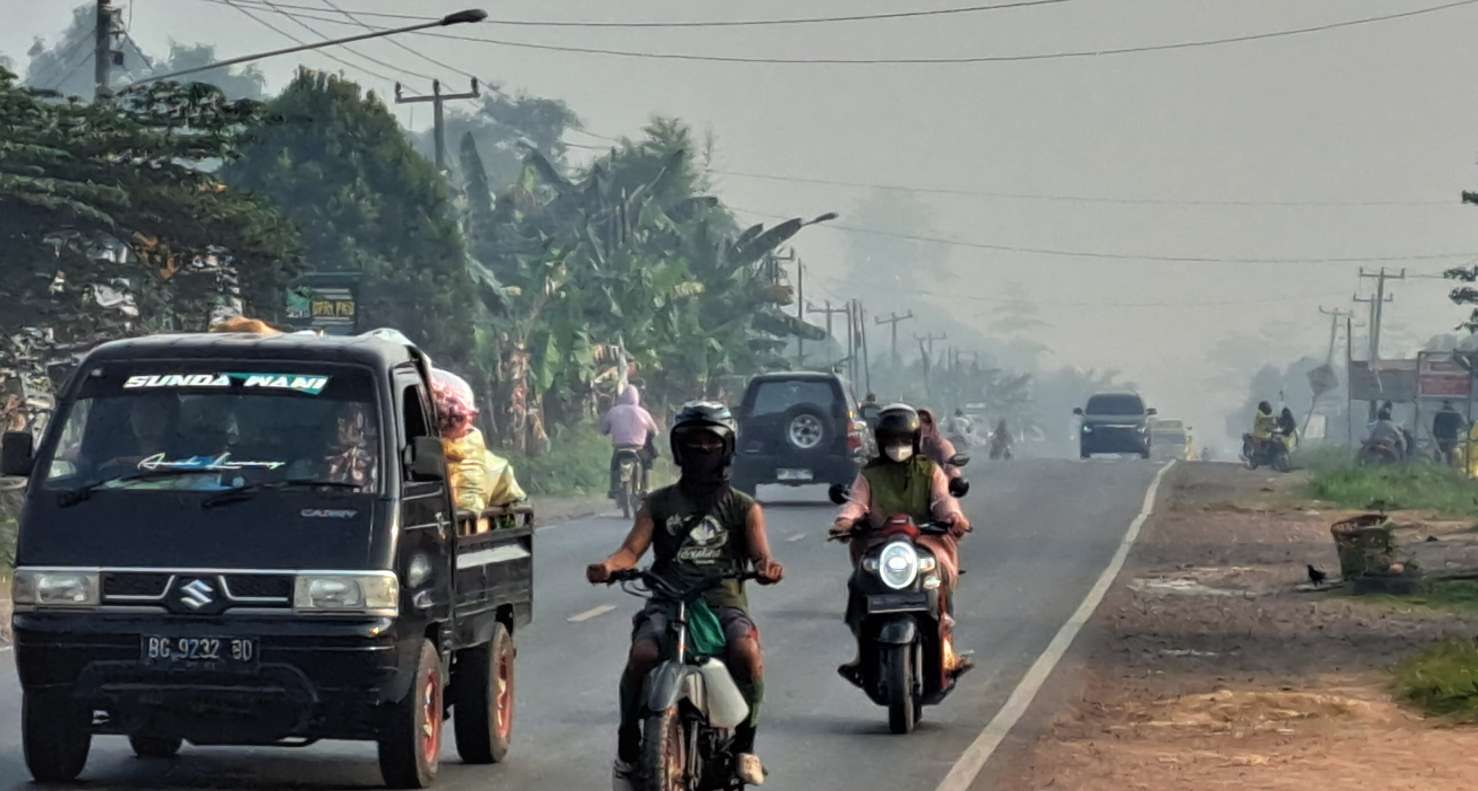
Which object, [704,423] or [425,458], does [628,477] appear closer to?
[425,458]

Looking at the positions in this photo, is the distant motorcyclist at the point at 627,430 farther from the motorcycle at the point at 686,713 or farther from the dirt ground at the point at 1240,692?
the motorcycle at the point at 686,713

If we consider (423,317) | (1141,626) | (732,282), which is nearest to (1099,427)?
(732,282)

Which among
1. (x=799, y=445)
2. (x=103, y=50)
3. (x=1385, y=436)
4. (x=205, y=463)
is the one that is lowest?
(x=1385, y=436)

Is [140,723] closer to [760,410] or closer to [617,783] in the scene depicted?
Answer: [617,783]

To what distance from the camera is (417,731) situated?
38.5 ft

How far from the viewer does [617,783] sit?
973 centimetres

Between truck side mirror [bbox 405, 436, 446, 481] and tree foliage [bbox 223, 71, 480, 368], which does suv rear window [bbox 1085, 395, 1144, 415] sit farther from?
truck side mirror [bbox 405, 436, 446, 481]

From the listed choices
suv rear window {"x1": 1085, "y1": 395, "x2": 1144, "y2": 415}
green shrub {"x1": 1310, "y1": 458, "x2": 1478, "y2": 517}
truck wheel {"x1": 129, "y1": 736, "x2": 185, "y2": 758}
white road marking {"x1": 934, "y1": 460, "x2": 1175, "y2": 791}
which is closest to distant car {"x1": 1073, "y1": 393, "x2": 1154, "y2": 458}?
suv rear window {"x1": 1085, "y1": 395, "x2": 1144, "y2": 415}

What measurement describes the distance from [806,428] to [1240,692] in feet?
79.2

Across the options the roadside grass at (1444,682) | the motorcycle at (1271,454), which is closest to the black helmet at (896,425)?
the roadside grass at (1444,682)

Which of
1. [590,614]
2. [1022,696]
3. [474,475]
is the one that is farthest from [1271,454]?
[474,475]

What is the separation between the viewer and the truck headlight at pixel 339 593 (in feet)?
37.2

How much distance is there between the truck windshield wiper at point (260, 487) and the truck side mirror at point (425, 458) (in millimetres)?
283

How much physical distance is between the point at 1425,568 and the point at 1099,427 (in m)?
50.2
